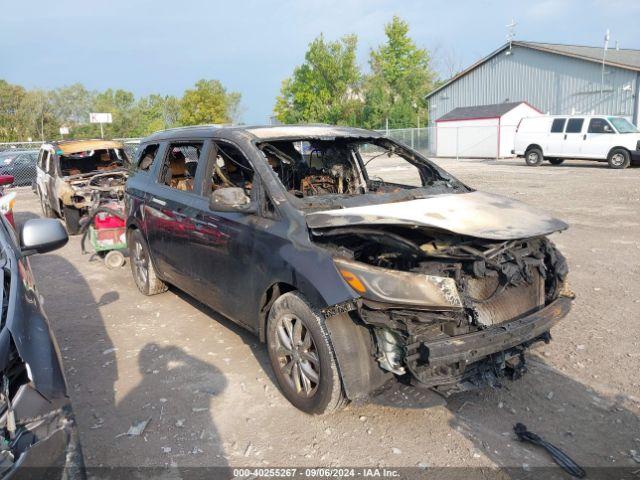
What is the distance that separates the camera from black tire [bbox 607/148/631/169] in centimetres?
1945

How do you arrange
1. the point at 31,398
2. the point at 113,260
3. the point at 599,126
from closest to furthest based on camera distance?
1. the point at 31,398
2. the point at 113,260
3. the point at 599,126

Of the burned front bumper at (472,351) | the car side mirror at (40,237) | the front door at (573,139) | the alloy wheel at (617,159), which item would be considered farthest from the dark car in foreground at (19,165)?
the alloy wheel at (617,159)

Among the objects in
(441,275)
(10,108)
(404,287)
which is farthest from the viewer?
(10,108)

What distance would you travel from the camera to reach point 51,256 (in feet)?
28.8

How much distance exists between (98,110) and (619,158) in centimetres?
7243

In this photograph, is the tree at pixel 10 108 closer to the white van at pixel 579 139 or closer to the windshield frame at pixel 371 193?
the white van at pixel 579 139

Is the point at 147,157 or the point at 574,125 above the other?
the point at 574,125

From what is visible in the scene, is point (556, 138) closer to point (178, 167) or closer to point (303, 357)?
point (178, 167)

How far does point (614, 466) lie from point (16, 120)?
6887 cm

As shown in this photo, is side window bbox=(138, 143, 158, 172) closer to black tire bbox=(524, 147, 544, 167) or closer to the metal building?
black tire bbox=(524, 147, 544, 167)

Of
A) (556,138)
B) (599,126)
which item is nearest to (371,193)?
(599,126)

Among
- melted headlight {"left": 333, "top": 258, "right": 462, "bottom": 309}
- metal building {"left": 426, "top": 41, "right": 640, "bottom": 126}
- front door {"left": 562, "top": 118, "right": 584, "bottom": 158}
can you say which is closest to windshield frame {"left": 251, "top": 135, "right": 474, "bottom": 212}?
melted headlight {"left": 333, "top": 258, "right": 462, "bottom": 309}

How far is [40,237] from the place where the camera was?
10.7 ft

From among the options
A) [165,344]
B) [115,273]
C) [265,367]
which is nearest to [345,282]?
[265,367]
